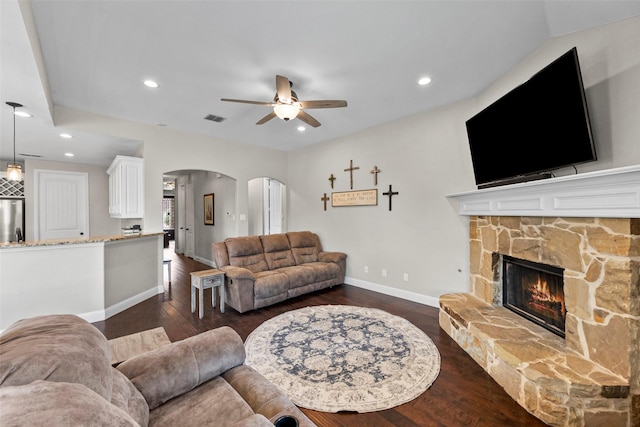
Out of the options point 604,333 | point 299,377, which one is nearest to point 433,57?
point 604,333

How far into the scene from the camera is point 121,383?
1.07 meters

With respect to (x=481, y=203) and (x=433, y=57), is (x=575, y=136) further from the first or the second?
(x=433, y=57)


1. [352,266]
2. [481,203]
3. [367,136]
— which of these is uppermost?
[367,136]

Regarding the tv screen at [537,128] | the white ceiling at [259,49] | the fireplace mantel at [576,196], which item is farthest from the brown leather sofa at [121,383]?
the tv screen at [537,128]

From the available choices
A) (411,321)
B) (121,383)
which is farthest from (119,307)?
(411,321)

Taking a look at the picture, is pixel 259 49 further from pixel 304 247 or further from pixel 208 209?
pixel 208 209

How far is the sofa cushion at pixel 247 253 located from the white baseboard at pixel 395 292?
5.48 feet

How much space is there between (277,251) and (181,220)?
5718 mm

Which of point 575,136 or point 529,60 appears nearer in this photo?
point 575,136

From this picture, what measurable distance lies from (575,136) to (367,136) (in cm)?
305

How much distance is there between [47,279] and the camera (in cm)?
310

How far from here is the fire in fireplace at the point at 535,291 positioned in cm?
233

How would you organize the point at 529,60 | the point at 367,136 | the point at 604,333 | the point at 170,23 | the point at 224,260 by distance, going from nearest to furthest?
the point at 604,333 < the point at 170,23 < the point at 529,60 < the point at 224,260 < the point at 367,136

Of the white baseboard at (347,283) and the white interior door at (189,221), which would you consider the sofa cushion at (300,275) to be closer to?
the white baseboard at (347,283)
